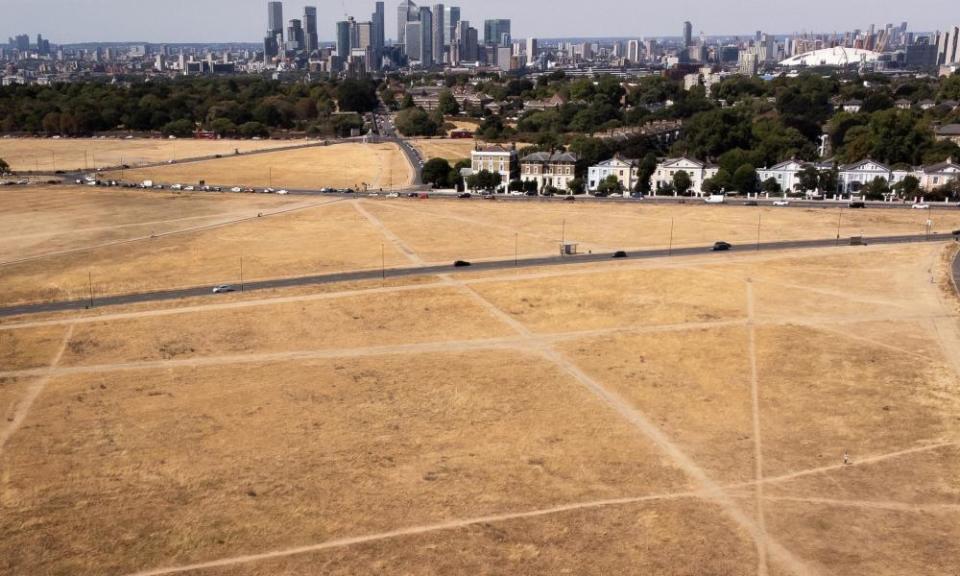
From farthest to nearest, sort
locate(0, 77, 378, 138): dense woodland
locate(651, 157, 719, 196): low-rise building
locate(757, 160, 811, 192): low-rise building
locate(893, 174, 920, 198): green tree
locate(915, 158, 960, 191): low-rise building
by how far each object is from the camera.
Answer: locate(0, 77, 378, 138): dense woodland → locate(651, 157, 719, 196): low-rise building → locate(757, 160, 811, 192): low-rise building → locate(915, 158, 960, 191): low-rise building → locate(893, 174, 920, 198): green tree

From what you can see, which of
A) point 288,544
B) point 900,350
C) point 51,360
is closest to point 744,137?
point 900,350

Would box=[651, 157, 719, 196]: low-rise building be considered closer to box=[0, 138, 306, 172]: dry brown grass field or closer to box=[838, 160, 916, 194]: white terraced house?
box=[838, 160, 916, 194]: white terraced house

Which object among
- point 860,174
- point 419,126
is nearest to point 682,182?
point 860,174

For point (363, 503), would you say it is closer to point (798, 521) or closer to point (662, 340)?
point (798, 521)

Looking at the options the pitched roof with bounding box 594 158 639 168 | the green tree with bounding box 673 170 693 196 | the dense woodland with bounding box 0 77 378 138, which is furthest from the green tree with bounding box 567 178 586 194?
the dense woodland with bounding box 0 77 378 138

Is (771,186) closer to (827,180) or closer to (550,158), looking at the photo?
(827,180)

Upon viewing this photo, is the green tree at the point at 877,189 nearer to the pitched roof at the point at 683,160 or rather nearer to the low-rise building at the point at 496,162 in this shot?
the pitched roof at the point at 683,160

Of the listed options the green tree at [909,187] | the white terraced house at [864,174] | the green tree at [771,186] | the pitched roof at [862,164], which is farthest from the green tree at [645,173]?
the green tree at [909,187]
